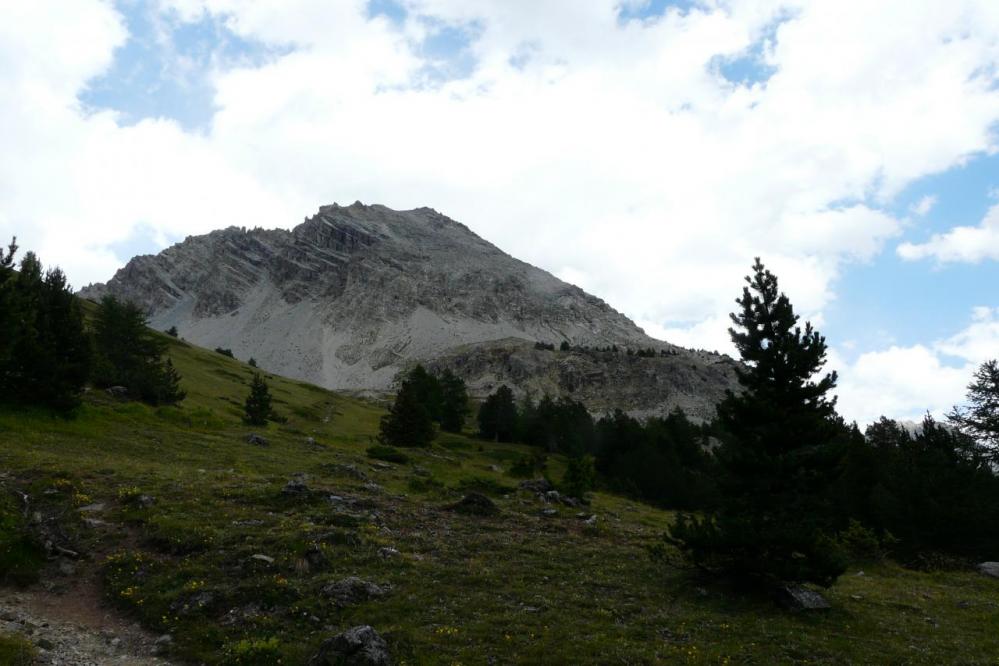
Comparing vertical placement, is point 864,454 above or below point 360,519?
above

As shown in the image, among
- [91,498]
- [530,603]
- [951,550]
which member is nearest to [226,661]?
[530,603]

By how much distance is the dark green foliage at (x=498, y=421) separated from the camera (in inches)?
4028

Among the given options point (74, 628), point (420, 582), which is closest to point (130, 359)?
point (74, 628)

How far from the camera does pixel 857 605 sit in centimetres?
2225

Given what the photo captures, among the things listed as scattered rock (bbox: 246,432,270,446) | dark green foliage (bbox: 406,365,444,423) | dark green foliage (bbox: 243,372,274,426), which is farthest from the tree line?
dark green foliage (bbox: 406,365,444,423)

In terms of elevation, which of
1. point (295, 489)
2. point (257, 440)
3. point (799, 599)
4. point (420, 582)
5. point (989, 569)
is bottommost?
point (420, 582)

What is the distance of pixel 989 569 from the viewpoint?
33750 millimetres

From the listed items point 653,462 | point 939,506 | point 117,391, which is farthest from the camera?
point 653,462

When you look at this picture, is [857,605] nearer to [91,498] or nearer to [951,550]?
[951,550]

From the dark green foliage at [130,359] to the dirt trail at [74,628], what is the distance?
44.5 metres

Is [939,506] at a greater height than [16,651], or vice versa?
[939,506]

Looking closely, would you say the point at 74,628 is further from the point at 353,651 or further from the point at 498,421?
the point at 498,421

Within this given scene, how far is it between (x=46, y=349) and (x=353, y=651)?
36.0 metres

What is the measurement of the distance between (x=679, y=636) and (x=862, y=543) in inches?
1116
